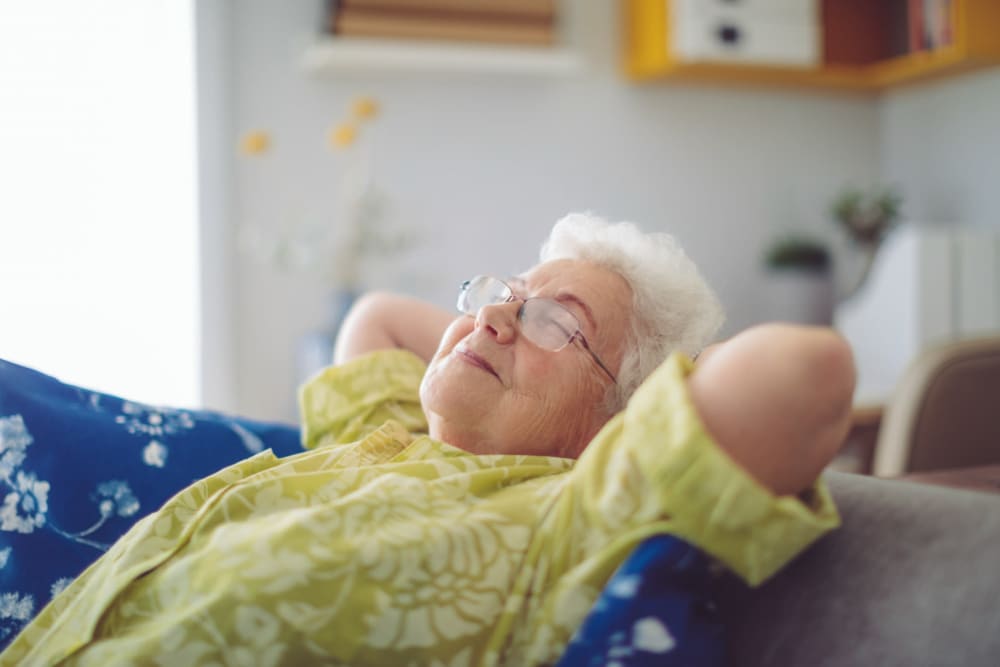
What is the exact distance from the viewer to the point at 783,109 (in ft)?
11.2

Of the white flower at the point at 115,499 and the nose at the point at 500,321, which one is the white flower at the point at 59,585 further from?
the nose at the point at 500,321

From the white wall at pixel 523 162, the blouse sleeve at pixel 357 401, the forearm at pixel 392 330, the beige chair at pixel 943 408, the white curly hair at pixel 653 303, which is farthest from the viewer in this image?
the white wall at pixel 523 162

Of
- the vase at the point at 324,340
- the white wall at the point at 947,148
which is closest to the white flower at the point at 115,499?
the vase at the point at 324,340

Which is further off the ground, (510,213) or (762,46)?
(762,46)

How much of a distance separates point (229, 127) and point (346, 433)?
171cm

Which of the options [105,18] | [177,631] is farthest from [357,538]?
[105,18]

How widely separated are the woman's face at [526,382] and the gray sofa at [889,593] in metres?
0.33

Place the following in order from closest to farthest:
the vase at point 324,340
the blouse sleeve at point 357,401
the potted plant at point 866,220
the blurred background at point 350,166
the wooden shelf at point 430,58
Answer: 1. the blouse sleeve at point 357,401
2. the blurred background at point 350,166
3. the vase at point 324,340
4. the wooden shelf at point 430,58
5. the potted plant at point 866,220

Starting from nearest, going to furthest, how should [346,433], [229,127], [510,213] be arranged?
[346,433], [229,127], [510,213]

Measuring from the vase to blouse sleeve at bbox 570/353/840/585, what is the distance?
5.41 ft

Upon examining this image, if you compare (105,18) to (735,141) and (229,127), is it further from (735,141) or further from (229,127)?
(735,141)

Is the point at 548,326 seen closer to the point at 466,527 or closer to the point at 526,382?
the point at 526,382

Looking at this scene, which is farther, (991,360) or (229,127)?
(229,127)

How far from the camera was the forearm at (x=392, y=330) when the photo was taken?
1.46 meters
